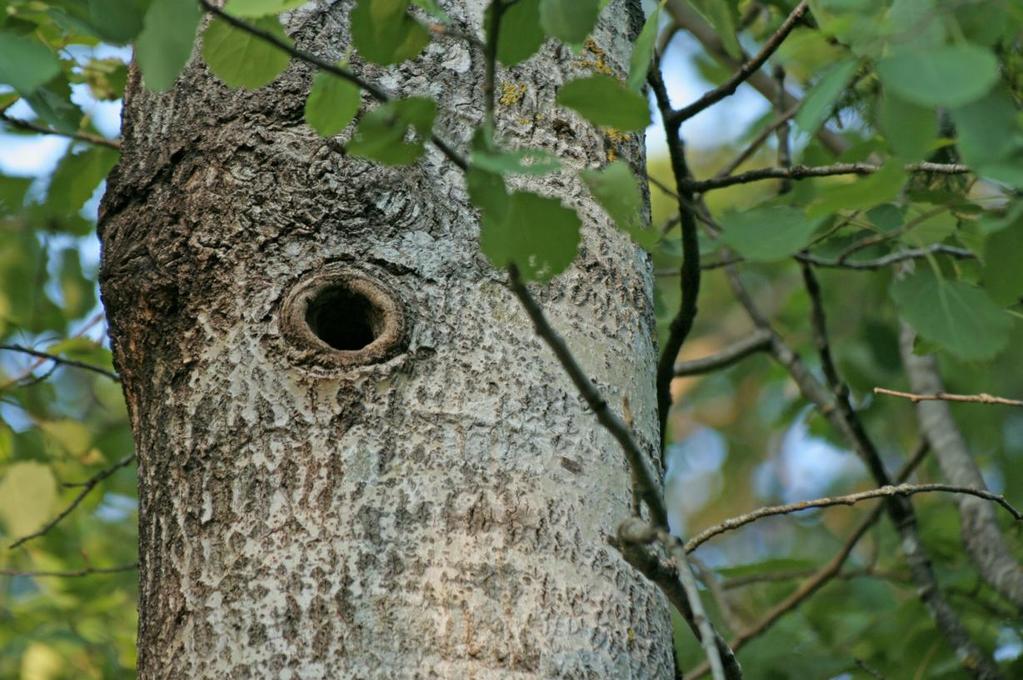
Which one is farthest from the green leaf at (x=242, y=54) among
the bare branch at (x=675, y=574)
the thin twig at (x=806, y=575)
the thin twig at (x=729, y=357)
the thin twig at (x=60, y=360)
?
the thin twig at (x=806, y=575)

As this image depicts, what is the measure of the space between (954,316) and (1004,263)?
0.10 m

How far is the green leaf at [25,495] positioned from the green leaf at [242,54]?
69.4 inches

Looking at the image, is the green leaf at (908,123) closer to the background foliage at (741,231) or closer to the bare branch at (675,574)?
the background foliage at (741,231)

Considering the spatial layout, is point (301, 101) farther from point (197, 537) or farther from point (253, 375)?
point (197, 537)

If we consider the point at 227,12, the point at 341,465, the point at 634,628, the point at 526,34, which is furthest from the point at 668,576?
the point at 227,12

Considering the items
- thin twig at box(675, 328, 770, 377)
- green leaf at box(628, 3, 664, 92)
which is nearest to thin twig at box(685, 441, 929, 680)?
thin twig at box(675, 328, 770, 377)

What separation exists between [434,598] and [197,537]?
0.97 feet

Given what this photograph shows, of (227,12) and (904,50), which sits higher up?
(227,12)

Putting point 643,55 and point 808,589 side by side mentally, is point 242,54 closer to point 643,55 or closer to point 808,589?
point 643,55

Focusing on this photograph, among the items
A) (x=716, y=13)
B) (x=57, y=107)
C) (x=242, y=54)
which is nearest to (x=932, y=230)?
(x=716, y=13)

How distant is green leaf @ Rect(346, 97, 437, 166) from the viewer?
0.99m

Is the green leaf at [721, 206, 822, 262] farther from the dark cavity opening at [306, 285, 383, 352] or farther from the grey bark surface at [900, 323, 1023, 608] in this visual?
the grey bark surface at [900, 323, 1023, 608]

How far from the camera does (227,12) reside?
1151mm

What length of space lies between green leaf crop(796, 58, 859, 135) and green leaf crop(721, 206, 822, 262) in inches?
3.6
